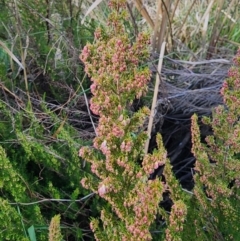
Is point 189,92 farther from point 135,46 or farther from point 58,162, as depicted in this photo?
point 135,46

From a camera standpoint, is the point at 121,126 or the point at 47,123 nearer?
the point at 121,126

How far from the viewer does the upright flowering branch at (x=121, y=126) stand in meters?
0.72

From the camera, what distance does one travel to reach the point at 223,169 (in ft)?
Answer: 3.07

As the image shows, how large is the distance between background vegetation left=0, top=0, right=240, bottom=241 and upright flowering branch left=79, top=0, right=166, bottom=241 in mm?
213

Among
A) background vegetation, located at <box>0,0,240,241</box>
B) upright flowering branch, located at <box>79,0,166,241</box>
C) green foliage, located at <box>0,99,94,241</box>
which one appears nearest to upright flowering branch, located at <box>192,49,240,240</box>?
background vegetation, located at <box>0,0,240,241</box>

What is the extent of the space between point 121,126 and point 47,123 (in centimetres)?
66

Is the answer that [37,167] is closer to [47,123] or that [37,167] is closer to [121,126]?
[47,123]

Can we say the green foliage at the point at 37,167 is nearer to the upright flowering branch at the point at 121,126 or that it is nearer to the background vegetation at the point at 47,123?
the background vegetation at the point at 47,123

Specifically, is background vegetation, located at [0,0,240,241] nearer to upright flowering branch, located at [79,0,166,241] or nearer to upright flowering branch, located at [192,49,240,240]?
upright flowering branch, located at [192,49,240,240]

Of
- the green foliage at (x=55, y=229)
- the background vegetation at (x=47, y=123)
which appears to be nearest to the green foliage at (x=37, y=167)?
the background vegetation at (x=47, y=123)

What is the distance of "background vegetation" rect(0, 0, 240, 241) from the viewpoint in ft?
3.56

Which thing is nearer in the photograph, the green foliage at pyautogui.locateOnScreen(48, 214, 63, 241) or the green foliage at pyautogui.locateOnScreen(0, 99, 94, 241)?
the green foliage at pyautogui.locateOnScreen(48, 214, 63, 241)

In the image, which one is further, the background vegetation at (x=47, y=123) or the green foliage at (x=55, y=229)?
the background vegetation at (x=47, y=123)

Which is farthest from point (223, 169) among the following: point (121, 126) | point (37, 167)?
point (37, 167)
